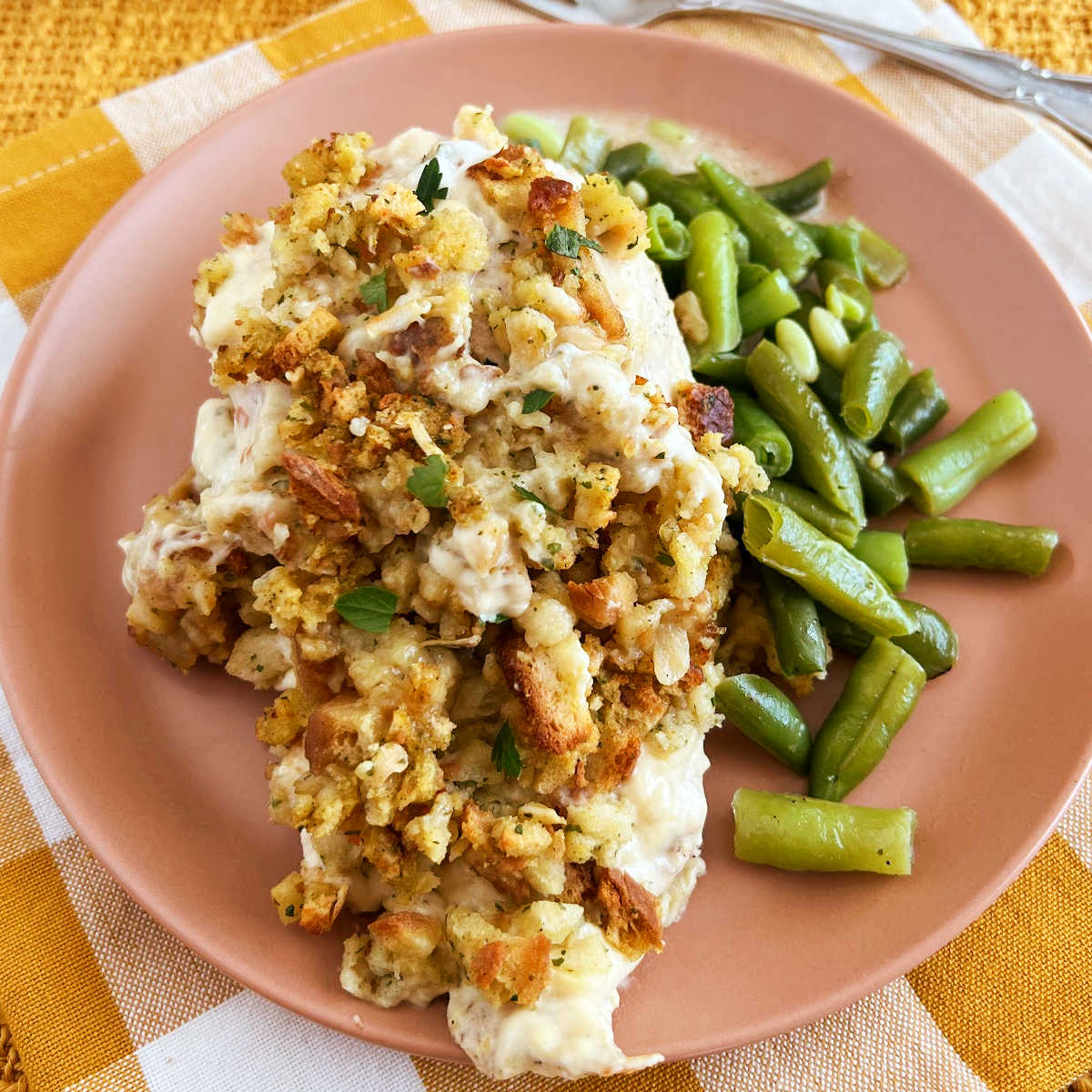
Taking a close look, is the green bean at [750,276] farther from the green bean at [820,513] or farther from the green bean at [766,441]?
the green bean at [820,513]

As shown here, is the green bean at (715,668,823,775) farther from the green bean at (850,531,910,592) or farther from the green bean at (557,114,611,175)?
the green bean at (557,114,611,175)

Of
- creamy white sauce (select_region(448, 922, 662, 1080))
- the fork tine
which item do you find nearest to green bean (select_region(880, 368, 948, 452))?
creamy white sauce (select_region(448, 922, 662, 1080))

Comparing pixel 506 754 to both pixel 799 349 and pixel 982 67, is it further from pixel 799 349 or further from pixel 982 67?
pixel 982 67

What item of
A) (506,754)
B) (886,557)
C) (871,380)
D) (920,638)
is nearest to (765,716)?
(920,638)

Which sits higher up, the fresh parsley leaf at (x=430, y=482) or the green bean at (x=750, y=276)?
the green bean at (x=750, y=276)

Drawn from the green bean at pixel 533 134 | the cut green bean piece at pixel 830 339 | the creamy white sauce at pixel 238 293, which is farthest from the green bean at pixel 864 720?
the green bean at pixel 533 134

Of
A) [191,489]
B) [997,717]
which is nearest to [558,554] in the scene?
[191,489]
